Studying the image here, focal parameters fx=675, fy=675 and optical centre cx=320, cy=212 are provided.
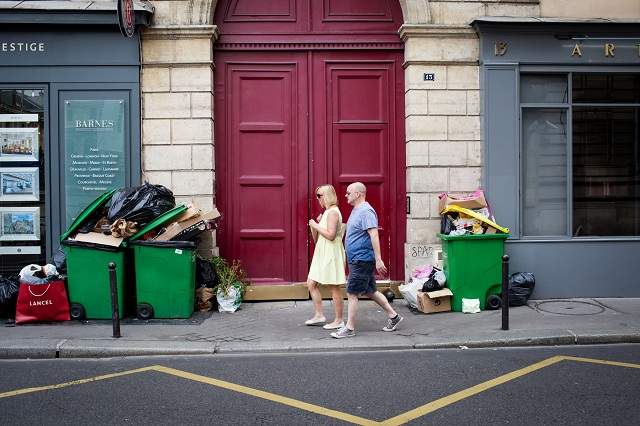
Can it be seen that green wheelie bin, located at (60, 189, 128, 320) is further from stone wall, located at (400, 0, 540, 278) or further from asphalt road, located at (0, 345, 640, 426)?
stone wall, located at (400, 0, 540, 278)

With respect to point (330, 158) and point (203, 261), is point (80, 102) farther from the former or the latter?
point (330, 158)

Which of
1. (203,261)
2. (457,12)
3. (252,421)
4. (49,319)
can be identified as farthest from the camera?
(457,12)

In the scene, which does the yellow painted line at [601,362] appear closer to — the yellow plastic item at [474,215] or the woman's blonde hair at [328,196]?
the yellow plastic item at [474,215]

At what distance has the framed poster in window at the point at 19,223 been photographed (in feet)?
31.9

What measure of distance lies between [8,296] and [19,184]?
1.90 m

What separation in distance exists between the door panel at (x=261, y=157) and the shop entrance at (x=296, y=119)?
15 millimetres

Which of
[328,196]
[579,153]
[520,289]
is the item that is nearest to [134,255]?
[328,196]

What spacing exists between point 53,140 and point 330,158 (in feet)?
13.1

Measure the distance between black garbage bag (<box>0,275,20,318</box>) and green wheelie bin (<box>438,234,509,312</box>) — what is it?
563cm

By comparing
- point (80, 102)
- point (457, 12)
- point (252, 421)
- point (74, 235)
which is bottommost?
point (252, 421)

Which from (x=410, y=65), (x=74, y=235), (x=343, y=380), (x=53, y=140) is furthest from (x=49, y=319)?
Answer: (x=410, y=65)

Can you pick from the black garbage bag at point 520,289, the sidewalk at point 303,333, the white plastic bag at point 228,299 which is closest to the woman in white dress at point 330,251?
the sidewalk at point 303,333

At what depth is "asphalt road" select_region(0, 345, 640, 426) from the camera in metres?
Result: 5.06

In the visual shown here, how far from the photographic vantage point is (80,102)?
9.66 meters
